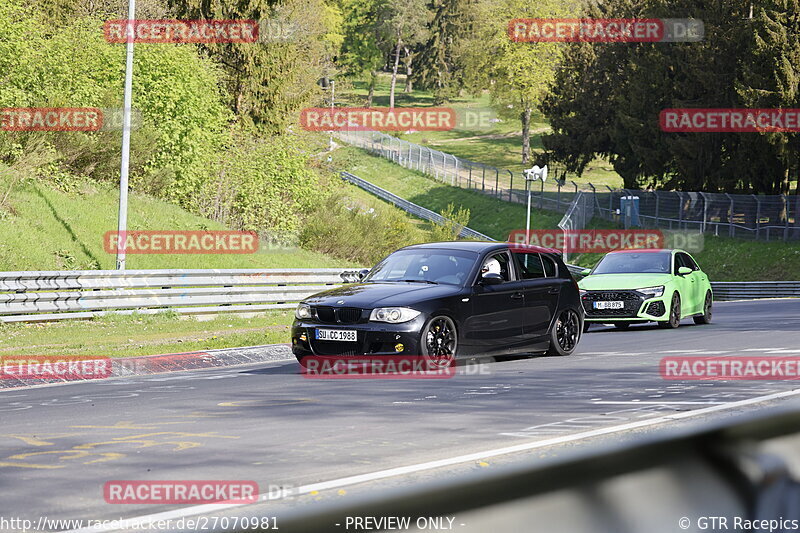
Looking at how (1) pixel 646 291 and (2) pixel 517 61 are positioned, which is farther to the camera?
(2) pixel 517 61

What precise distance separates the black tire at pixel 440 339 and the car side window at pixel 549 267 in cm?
281

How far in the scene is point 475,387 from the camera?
12.2m

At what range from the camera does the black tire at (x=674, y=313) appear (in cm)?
2223

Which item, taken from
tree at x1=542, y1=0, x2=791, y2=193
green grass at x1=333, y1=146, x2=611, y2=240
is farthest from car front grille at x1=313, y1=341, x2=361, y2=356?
green grass at x1=333, y1=146, x2=611, y2=240

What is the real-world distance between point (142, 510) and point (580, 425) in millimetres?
4319

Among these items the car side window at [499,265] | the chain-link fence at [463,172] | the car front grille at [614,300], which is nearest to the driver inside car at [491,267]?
the car side window at [499,265]

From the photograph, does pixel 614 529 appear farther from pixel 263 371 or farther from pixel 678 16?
pixel 678 16

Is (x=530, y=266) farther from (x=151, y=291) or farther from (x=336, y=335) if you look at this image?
(x=151, y=291)

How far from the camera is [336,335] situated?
44.8 ft

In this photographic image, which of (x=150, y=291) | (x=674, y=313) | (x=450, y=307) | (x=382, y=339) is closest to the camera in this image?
(x=382, y=339)

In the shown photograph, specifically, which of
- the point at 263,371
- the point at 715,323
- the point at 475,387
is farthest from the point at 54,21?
the point at 475,387

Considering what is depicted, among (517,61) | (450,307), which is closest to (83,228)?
(450,307)

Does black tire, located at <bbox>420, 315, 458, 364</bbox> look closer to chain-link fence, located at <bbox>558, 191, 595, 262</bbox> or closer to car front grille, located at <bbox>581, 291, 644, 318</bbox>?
car front grille, located at <bbox>581, 291, 644, 318</bbox>

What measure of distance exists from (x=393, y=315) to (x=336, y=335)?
0.76 m
